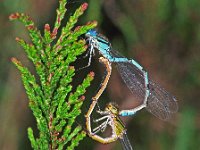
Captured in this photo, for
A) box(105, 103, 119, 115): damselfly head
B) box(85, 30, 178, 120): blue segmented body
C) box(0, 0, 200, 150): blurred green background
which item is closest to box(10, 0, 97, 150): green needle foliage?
box(105, 103, 119, 115): damselfly head

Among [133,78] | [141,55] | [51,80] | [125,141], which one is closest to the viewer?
[51,80]

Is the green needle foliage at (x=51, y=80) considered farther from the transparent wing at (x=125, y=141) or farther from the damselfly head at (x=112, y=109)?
the transparent wing at (x=125, y=141)

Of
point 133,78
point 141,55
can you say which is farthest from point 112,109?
point 141,55

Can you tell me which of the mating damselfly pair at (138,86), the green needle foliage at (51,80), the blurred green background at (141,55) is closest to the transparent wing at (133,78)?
the mating damselfly pair at (138,86)

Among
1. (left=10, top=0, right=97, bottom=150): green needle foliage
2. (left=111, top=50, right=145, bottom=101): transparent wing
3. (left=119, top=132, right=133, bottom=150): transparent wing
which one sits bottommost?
(left=119, top=132, right=133, bottom=150): transparent wing

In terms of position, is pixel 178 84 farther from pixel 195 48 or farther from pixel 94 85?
pixel 94 85

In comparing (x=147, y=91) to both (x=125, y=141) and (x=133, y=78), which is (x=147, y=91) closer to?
(x=133, y=78)

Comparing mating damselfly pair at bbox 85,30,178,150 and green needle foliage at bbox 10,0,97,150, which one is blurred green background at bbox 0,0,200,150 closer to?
mating damselfly pair at bbox 85,30,178,150
